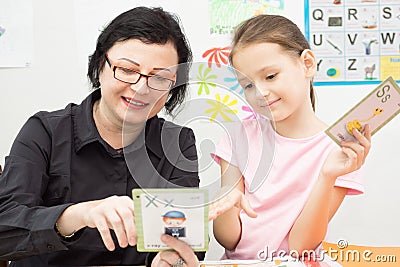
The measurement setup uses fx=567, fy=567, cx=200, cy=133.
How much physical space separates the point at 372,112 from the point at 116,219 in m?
0.49

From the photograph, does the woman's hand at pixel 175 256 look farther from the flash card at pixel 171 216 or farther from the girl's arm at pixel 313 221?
the girl's arm at pixel 313 221

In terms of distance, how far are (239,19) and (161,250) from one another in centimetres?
96

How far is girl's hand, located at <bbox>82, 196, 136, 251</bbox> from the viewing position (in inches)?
35.4

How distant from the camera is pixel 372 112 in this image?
102 centimetres

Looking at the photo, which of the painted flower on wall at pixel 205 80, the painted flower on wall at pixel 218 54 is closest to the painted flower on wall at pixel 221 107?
the painted flower on wall at pixel 205 80

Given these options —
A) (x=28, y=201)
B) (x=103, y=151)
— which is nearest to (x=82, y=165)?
(x=103, y=151)

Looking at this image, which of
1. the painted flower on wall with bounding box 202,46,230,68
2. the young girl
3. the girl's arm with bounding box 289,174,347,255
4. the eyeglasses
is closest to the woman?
the eyeglasses

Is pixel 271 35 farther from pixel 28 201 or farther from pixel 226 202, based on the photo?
pixel 28 201

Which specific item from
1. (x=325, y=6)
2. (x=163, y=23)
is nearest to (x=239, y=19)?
(x=325, y=6)

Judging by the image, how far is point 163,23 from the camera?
3.98 feet

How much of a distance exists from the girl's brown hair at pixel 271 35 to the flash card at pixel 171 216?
0.57 metres

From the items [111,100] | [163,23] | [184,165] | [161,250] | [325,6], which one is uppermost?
[325,6]

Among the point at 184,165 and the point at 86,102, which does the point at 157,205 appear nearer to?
the point at 184,165

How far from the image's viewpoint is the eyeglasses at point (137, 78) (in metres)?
1.07
